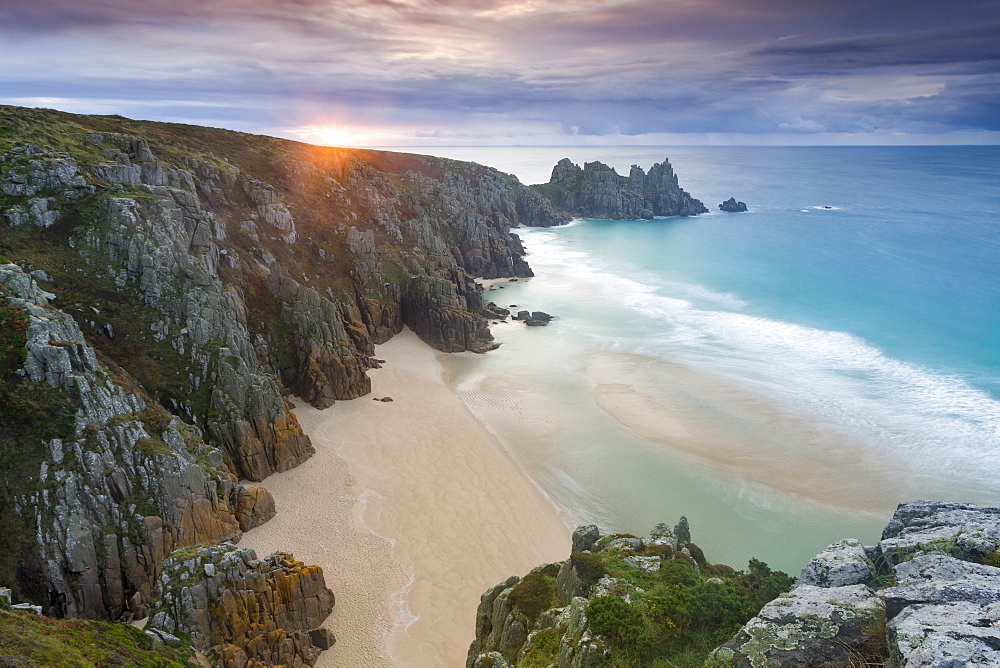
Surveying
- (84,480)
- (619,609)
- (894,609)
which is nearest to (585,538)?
(619,609)

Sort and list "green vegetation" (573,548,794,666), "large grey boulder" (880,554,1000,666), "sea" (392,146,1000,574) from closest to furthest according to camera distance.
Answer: "large grey boulder" (880,554,1000,666) < "green vegetation" (573,548,794,666) < "sea" (392,146,1000,574)

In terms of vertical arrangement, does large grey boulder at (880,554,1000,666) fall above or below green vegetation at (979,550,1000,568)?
above

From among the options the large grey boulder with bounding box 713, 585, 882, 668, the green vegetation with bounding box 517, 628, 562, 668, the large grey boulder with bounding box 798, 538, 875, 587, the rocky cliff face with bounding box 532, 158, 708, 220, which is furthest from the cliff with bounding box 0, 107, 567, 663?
the rocky cliff face with bounding box 532, 158, 708, 220

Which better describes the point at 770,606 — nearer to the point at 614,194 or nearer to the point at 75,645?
the point at 75,645

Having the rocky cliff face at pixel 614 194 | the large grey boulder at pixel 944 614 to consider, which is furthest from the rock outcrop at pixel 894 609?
the rocky cliff face at pixel 614 194

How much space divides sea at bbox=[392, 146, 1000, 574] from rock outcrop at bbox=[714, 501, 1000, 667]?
17.0 meters

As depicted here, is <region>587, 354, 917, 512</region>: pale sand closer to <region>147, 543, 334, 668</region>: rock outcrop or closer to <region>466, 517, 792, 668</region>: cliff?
<region>466, 517, 792, 668</region>: cliff

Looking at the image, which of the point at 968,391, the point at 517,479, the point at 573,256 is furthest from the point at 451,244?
the point at 968,391

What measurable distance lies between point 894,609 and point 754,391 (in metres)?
44.4

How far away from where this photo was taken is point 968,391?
56.2m

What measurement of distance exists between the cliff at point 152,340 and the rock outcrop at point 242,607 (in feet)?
1.14

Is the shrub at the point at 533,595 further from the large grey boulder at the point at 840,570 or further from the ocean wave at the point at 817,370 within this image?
the ocean wave at the point at 817,370

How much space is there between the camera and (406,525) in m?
33.4

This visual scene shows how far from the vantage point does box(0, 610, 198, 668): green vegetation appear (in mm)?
15062
